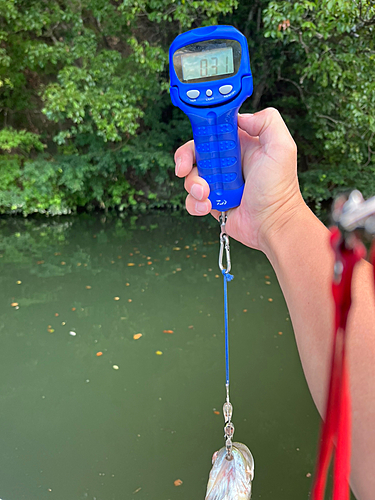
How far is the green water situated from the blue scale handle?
1.72 metres

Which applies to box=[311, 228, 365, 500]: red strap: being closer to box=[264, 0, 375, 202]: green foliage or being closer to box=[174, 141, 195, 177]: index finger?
box=[174, 141, 195, 177]: index finger

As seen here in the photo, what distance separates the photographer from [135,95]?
6.81 m

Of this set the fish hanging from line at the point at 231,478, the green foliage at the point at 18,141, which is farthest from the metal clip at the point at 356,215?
the green foliage at the point at 18,141

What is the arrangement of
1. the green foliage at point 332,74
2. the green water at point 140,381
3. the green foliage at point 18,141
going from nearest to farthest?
the green water at point 140,381 < the green foliage at point 332,74 < the green foliage at point 18,141

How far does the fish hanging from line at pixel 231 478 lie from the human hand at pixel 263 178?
23.5 inches

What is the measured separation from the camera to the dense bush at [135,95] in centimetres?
557

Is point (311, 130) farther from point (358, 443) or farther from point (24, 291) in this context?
point (358, 443)

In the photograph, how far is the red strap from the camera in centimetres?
40

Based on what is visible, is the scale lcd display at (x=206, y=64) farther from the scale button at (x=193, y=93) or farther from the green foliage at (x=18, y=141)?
the green foliage at (x=18, y=141)

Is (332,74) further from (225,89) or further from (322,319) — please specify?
(322,319)

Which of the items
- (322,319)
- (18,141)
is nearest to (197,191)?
(322,319)

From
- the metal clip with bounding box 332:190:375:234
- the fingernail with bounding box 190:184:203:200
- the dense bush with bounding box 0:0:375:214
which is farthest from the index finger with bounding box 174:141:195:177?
the dense bush with bounding box 0:0:375:214

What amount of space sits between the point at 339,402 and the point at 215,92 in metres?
1.08

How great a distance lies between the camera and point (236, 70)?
4.27ft
